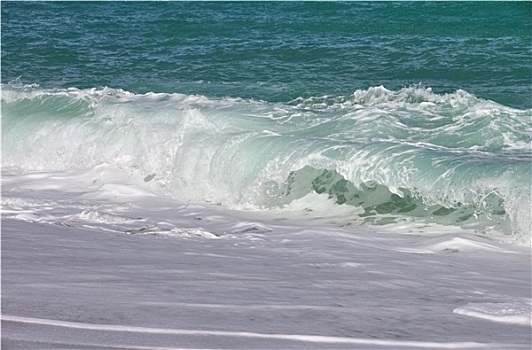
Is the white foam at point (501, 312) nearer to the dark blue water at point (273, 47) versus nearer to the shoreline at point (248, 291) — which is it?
the shoreline at point (248, 291)

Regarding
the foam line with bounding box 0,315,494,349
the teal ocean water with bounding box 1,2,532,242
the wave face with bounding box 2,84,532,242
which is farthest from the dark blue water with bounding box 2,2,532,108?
the foam line with bounding box 0,315,494,349

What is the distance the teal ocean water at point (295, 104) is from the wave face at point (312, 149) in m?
0.02

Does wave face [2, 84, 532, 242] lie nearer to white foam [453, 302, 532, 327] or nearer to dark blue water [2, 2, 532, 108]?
dark blue water [2, 2, 532, 108]

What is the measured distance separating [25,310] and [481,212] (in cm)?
459

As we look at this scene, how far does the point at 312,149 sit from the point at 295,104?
3.80m

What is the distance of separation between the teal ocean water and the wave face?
0.02m

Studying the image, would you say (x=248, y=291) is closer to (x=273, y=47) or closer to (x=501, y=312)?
(x=501, y=312)

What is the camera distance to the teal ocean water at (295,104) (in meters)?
8.85

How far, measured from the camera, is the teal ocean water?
8.85 metres

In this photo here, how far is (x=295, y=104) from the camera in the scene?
13320mm

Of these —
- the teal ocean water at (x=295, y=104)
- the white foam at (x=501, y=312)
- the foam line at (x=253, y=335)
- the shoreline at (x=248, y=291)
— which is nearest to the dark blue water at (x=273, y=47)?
the teal ocean water at (x=295, y=104)

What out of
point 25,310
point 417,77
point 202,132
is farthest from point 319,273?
point 417,77

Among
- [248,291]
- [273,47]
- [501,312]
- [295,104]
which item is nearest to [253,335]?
[248,291]

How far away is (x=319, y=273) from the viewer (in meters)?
6.08
